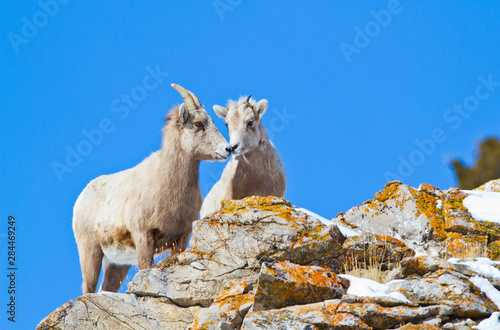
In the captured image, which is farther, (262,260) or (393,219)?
(393,219)

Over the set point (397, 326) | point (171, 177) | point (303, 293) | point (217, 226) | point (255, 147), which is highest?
point (255, 147)

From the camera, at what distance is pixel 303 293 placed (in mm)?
7277

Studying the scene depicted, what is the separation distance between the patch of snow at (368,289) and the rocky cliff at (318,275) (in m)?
0.01

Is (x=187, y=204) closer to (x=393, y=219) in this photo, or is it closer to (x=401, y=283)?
(x=393, y=219)

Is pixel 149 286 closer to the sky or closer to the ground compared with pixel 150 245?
closer to the ground

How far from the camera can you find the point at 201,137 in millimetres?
11852

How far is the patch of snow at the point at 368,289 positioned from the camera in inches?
282

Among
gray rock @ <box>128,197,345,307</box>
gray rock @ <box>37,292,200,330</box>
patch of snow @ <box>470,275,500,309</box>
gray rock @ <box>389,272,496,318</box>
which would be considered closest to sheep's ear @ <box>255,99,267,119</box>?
gray rock @ <box>128,197,345,307</box>

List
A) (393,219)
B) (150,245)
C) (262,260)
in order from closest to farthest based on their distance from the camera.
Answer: (262,260) → (393,219) → (150,245)

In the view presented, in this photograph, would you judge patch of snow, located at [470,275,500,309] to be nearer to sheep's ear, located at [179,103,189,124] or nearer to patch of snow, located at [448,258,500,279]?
patch of snow, located at [448,258,500,279]

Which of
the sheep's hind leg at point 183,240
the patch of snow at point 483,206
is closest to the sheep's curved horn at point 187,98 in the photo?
the sheep's hind leg at point 183,240

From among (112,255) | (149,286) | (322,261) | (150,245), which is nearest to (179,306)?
(149,286)

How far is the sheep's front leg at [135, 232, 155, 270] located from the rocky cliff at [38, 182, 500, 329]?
218 centimetres

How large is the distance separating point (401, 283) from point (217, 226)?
8.52ft
